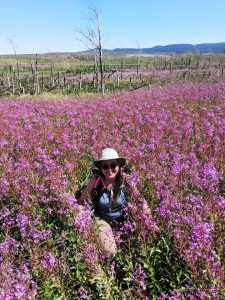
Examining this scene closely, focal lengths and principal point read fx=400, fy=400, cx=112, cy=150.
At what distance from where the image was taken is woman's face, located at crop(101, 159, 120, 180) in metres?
5.50

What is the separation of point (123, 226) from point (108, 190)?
1119 millimetres

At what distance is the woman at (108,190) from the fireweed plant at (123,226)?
27 centimetres

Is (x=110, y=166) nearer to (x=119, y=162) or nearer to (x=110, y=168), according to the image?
(x=110, y=168)

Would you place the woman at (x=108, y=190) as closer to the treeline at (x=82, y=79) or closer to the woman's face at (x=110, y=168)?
the woman's face at (x=110, y=168)

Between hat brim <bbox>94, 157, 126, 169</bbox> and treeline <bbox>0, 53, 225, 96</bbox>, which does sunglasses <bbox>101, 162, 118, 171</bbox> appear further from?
treeline <bbox>0, 53, 225, 96</bbox>

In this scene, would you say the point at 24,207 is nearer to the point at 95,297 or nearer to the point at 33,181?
the point at 33,181

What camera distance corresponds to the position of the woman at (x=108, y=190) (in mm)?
5496

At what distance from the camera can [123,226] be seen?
4.53 m

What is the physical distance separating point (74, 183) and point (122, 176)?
1134 mm

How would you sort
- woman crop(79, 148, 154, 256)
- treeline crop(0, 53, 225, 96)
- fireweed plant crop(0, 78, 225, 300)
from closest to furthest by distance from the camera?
fireweed plant crop(0, 78, 225, 300) → woman crop(79, 148, 154, 256) → treeline crop(0, 53, 225, 96)

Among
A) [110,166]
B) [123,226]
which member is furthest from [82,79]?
[123,226]

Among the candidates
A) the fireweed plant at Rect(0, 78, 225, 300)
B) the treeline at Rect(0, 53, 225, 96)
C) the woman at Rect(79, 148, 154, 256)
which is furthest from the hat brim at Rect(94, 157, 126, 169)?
the treeline at Rect(0, 53, 225, 96)

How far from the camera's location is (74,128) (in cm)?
1051

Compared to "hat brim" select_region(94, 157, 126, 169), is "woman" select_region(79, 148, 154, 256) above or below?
below
